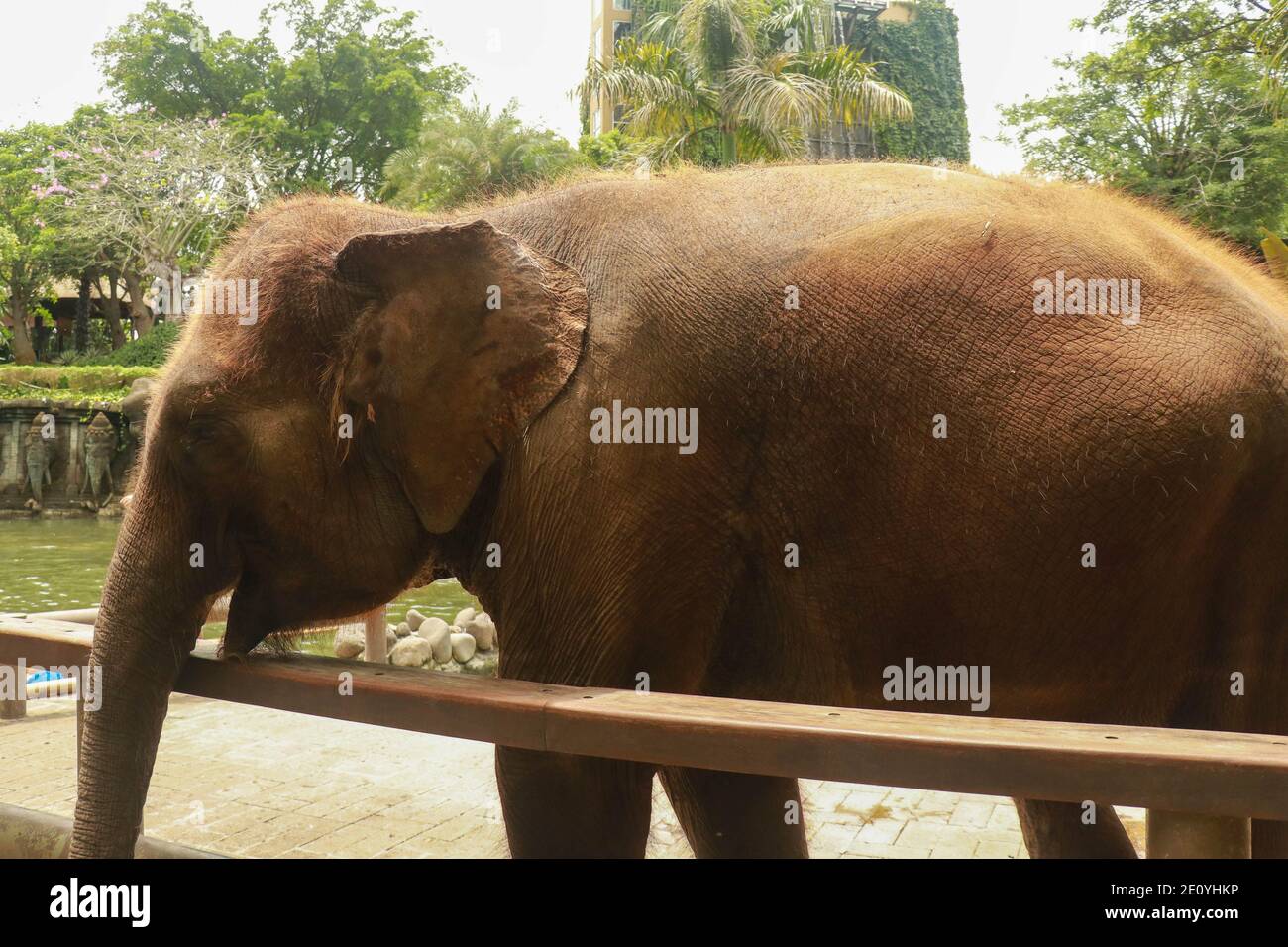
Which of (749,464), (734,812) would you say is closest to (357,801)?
(734,812)

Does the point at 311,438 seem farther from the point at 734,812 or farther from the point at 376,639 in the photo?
the point at 376,639

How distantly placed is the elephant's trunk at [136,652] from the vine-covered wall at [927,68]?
41.2 metres

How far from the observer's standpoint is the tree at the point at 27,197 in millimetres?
34188

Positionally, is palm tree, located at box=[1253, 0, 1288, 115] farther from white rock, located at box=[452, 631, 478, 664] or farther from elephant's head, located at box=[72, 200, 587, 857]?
elephant's head, located at box=[72, 200, 587, 857]

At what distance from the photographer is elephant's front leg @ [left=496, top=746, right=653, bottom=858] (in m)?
2.41

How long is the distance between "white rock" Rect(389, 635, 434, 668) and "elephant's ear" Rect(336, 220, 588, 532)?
715cm

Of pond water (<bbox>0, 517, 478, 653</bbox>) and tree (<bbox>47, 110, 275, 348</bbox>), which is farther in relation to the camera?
tree (<bbox>47, 110, 275, 348</bbox>)

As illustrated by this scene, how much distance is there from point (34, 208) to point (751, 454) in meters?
38.5

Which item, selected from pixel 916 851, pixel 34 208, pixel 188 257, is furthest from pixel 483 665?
pixel 34 208

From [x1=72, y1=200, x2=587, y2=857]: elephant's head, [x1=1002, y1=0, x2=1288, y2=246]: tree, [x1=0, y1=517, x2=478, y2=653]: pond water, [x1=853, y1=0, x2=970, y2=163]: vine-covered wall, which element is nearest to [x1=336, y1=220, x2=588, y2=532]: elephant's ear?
[x1=72, y1=200, x2=587, y2=857]: elephant's head
